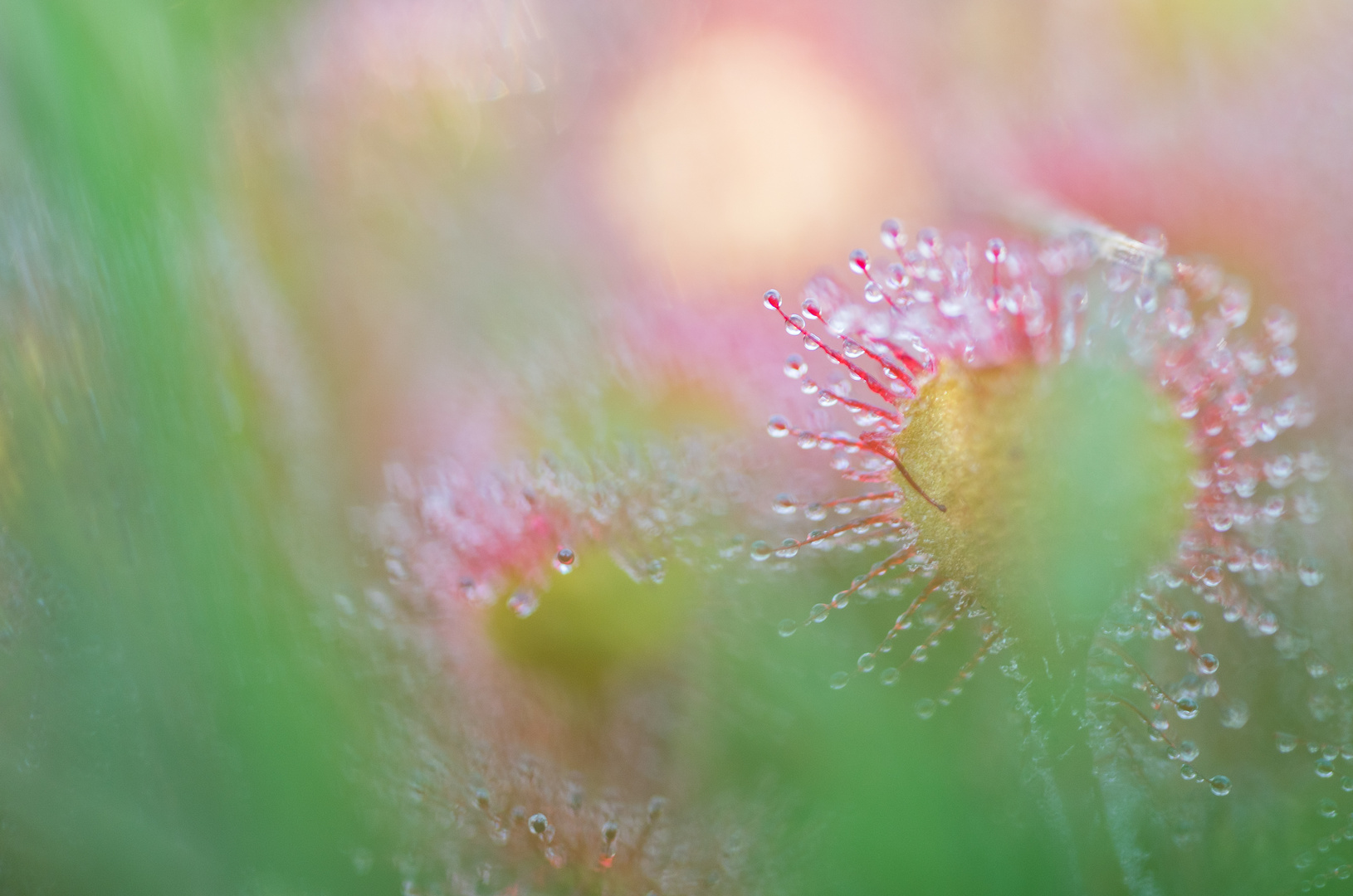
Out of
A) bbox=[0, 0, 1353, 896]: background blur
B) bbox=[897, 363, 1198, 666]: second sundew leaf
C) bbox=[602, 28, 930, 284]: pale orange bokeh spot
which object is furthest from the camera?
bbox=[602, 28, 930, 284]: pale orange bokeh spot

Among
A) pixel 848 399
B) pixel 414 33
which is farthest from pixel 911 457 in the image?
pixel 414 33

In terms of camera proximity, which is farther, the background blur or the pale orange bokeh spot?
the pale orange bokeh spot

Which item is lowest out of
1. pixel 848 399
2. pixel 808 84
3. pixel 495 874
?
pixel 495 874

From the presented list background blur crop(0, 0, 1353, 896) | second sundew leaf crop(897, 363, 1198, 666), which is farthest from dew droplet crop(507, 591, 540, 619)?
second sundew leaf crop(897, 363, 1198, 666)

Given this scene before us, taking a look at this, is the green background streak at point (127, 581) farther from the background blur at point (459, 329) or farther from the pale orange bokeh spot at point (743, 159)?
the pale orange bokeh spot at point (743, 159)

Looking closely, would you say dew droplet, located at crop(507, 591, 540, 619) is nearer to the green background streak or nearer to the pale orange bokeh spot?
the green background streak

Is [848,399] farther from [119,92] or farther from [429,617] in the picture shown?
[119,92]

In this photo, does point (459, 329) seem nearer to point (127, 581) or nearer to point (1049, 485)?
point (127, 581)
